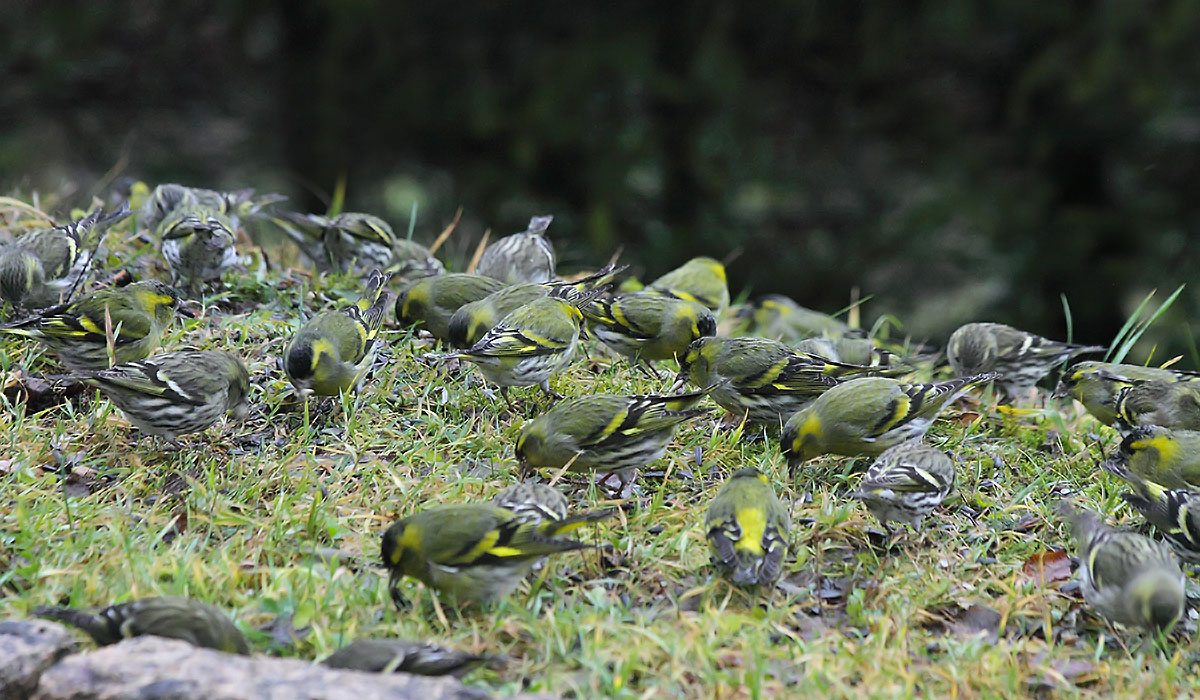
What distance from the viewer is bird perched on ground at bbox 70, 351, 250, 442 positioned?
179 inches

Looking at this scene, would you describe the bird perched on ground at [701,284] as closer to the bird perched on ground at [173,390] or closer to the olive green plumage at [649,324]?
the olive green plumage at [649,324]

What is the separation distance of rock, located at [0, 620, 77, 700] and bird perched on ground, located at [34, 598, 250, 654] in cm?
6

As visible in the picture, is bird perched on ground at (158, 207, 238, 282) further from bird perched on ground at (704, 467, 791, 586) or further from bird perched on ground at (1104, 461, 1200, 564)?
bird perched on ground at (1104, 461, 1200, 564)

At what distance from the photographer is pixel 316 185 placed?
32.5 ft

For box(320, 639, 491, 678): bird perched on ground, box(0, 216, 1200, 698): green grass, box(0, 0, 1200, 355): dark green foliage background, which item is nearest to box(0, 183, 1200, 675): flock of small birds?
box(320, 639, 491, 678): bird perched on ground

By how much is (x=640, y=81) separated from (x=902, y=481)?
4.88 meters

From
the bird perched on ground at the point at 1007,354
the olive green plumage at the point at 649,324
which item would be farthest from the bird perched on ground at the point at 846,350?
the olive green plumage at the point at 649,324

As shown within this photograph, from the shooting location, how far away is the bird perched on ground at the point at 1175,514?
446 cm

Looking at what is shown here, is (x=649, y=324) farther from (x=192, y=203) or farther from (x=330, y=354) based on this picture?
(x=192, y=203)

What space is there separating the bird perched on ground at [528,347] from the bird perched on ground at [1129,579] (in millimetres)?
2536

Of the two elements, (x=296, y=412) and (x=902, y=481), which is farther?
(x=296, y=412)

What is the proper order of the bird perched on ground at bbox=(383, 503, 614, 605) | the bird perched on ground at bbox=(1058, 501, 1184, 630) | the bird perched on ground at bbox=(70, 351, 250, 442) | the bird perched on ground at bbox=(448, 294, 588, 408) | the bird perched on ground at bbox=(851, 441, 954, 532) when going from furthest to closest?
the bird perched on ground at bbox=(448, 294, 588, 408)
the bird perched on ground at bbox=(70, 351, 250, 442)
the bird perched on ground at bbox=(851, 441, 954, 532)
the bird perched on ground at bbox=(1058, 501, 1184, 630)
the bird perched on ground at bbox=(383, 503, 614, 605)

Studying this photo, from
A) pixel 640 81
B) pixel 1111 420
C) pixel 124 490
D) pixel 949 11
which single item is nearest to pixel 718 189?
pixel 640 81

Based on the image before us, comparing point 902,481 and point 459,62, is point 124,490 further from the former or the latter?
point 459,62
